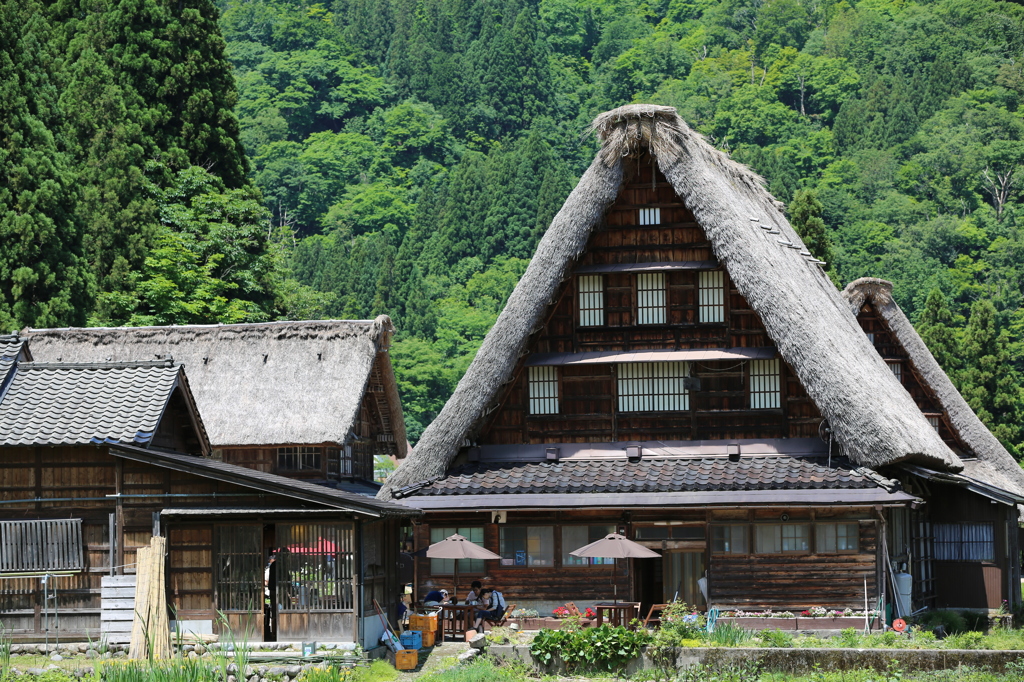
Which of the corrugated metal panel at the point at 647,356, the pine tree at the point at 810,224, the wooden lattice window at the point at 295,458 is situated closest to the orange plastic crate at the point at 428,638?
the corrugated metal panel at the point at 647,356

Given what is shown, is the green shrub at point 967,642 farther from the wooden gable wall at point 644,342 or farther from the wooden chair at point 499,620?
the wooden chair at point 499,620

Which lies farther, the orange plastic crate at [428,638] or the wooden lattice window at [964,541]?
the wooden lattice window at [964,541]

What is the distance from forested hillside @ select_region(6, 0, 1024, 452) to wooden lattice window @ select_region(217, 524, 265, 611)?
17.1 m

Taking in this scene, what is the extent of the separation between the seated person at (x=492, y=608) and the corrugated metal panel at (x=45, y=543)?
6.92 m

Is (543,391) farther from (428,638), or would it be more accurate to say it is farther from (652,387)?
(428,638)

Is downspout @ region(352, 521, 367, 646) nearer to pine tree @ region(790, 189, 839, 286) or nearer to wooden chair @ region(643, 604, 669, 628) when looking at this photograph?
wooden chair @ region(643, 604, 669, 628)

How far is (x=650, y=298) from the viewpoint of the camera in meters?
26.8

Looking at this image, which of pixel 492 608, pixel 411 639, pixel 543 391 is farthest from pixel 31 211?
pixel 411 639

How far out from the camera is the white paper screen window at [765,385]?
26.2m

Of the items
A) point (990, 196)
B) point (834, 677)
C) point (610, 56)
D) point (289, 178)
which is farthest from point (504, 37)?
point (834, 677)

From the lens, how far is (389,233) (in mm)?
93562

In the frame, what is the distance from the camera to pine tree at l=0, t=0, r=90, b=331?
3716 cm

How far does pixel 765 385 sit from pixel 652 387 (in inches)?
84.1

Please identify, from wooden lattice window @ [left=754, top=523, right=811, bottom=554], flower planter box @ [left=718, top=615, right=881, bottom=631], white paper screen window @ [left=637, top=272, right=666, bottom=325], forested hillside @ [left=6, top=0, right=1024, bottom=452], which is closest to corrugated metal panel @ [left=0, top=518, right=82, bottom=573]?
flower planter box @ [left=718, top=615, right=881, bottom=631]
